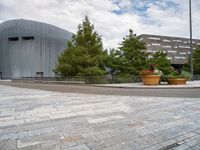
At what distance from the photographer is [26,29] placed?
174 feet

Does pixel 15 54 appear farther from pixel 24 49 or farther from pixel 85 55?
pixel 85 55

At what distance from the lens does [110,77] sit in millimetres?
20859

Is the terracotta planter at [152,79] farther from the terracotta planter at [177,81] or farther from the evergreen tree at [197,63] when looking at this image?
the evergreen tree at [197,63]

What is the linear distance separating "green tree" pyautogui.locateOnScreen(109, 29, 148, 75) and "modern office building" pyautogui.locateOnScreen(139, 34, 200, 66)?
29.6 metres

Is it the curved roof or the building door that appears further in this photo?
the building door

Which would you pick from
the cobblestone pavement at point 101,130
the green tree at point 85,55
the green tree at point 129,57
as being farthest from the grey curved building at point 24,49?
the cobblestone pavement at point 101,130

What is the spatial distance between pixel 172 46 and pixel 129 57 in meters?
38.0

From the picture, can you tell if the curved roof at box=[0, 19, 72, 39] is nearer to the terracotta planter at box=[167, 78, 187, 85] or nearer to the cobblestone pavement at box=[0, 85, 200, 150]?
the terracotta planter at box=[167, 78, 187, 85]

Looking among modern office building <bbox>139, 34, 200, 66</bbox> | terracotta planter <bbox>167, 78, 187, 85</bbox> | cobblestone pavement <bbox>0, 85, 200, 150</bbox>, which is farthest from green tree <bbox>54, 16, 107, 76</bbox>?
modern office building <bbox>139, 34, 200, 66</bbox>

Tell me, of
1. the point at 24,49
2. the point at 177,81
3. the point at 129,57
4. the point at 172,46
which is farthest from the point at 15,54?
the point at 177,81

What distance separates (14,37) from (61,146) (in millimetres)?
56534

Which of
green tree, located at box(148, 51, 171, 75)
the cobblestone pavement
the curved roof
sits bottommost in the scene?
the cobblestone pavement

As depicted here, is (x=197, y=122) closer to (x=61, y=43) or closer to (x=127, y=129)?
(x=127, y=129)

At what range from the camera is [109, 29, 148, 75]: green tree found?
2205cm
